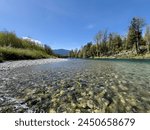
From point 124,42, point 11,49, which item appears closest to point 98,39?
point 124,42

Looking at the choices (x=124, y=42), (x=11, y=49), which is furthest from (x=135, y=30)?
(x=11, y=49)

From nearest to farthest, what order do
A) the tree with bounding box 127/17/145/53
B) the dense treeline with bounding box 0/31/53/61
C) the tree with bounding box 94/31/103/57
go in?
1. the dense treeline with bounding box 0/31/53/61
2. the tree with bounding box 127/17/145/53
3. the tree with bounding box 94/31/103/57

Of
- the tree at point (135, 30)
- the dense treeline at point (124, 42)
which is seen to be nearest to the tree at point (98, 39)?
the dense treeline at point (124, 42)

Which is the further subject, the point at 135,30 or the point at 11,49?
the point at 135,30

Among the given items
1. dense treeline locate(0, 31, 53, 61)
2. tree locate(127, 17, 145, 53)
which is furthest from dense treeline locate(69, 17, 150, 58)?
dense treeline locate(0, 31, 53, 61)

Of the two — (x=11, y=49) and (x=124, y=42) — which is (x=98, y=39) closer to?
(x=124, y=42)

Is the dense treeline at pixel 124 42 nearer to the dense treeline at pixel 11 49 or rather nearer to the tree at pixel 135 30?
the tree at pixel 135 30

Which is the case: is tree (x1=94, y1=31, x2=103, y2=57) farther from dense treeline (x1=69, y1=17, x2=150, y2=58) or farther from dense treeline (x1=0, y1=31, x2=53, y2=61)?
dense treeline (x1=0, y1=31, x2=53, y2=61)

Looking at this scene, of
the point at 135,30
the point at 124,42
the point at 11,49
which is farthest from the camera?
the point at 124,42

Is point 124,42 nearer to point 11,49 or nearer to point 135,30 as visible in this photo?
point 135,30

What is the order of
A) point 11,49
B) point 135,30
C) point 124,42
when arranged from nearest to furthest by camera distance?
point 11,49
point 135,30
point 124,42

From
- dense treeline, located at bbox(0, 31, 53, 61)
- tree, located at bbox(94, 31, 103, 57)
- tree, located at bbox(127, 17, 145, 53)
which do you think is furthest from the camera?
tree, located at bbox(94, 31, 103, 57)

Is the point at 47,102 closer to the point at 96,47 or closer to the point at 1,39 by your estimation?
the point at 1,39

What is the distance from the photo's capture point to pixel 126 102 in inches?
182
